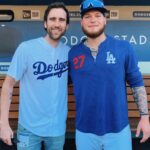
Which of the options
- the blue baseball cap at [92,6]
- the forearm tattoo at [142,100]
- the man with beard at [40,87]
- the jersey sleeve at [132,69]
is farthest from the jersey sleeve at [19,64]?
the forearm tattoo at [142,100]

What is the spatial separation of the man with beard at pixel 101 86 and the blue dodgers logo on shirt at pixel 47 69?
0.46ft

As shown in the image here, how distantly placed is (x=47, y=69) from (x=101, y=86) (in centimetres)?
43

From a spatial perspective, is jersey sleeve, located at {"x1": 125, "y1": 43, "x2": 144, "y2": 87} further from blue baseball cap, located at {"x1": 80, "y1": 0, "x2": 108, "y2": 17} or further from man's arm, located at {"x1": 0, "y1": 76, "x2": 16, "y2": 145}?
man's arm, located at {"x1": 0, "y1": 76, "x2": 16, "y2": 145}

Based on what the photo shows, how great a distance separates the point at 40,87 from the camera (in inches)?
130

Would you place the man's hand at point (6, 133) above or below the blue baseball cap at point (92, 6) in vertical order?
below

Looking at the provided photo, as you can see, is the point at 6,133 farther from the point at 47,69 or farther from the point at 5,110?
the point at 47,69

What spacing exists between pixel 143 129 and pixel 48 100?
2.26 feet

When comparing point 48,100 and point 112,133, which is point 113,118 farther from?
point 48,100

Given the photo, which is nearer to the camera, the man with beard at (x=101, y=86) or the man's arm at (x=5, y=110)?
the man with beard at (x=101, y=86)

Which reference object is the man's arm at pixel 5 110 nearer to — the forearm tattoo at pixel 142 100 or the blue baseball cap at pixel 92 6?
the blue baseball cap at pixel 92 6

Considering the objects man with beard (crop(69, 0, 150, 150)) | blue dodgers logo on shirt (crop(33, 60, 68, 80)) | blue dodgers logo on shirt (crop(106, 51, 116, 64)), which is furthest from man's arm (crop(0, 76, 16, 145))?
blue dodgers logo on shirt (crop(106, 51, 116, 64))

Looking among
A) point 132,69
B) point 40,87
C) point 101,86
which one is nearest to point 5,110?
point 40,87

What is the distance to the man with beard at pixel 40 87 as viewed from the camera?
3297 mm

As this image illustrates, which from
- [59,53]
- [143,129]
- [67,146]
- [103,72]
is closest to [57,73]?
[59,53]
